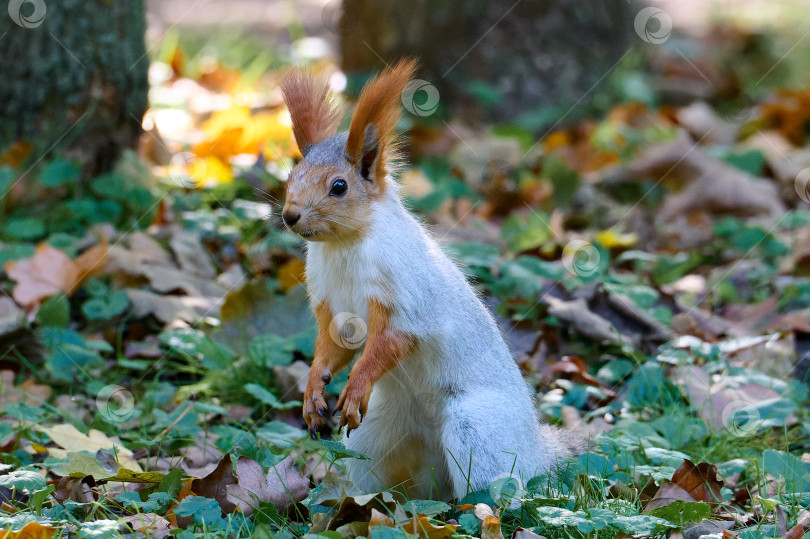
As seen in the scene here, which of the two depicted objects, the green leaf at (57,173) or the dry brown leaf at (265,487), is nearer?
the dry brown leaf at (265,487)

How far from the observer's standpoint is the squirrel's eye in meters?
2.75

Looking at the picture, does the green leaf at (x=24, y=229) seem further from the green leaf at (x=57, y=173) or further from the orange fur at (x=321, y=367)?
the orange fur at (x=321, y=367)

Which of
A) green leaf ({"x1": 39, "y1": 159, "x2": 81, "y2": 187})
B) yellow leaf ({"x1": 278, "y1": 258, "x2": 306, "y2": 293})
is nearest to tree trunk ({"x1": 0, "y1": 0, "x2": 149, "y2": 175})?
green leaf ({"x1": 39, "y1": 159, "x2": 81, "y2": 187})

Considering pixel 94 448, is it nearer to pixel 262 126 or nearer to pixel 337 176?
pixel 337 176

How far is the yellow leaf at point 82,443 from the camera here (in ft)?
9.87

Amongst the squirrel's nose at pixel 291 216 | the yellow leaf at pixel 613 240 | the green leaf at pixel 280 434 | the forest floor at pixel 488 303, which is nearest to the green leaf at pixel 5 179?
the forest floor at pixel 488 303

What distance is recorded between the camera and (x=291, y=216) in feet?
8.79

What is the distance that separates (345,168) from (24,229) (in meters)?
2.52

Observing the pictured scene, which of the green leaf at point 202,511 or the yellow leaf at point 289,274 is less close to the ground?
the yellow leaf at point 289,274

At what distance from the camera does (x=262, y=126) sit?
19.7 feet

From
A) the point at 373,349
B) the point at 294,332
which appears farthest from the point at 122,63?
the point at 373,349

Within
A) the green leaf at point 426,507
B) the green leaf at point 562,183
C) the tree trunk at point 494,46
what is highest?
the tree trunk at point 494,46

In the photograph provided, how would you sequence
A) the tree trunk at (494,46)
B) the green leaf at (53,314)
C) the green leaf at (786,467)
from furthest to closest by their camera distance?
the tree trunk at (494,46), the green leaf at (53,314), the green leaf at (786,467)

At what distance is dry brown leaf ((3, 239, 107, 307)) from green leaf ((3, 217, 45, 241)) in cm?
36
